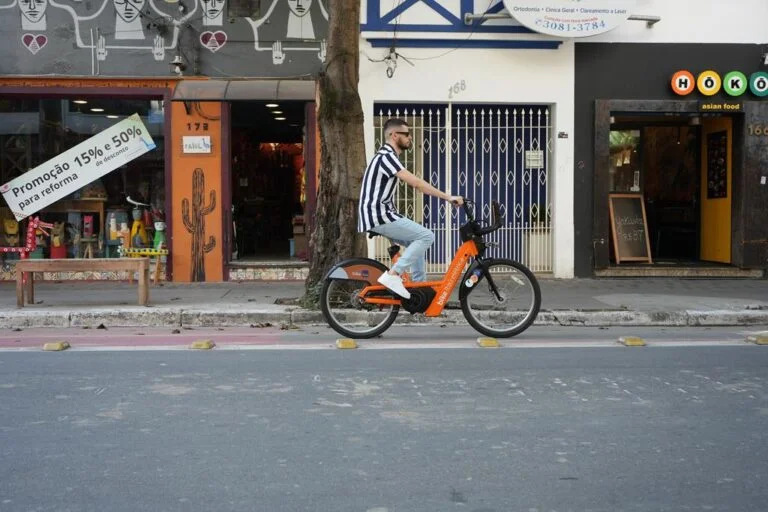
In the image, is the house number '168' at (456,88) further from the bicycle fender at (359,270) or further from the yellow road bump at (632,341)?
the yellow road bump at (632,341)

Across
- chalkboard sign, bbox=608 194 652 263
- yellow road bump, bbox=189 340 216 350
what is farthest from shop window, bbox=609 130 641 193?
yellow road bump, bbox=189 340 216 350

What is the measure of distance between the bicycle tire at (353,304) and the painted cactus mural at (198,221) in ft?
18.1

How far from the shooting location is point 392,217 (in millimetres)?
7754

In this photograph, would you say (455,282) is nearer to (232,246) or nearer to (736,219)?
(232,246)

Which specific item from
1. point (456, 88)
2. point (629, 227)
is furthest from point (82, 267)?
point (629, 227)

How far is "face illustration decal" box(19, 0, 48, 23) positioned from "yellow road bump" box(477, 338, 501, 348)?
358 inches

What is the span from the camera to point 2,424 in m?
4.82

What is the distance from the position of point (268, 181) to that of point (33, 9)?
15.9 ft

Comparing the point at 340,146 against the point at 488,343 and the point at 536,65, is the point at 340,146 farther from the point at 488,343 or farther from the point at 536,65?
the point at 536,65

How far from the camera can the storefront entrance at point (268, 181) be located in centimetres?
1392

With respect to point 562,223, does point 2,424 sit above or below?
below

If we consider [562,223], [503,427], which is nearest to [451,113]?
[562,223]

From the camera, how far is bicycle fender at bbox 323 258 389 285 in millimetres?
7895

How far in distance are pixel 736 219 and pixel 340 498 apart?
11.7 metres
